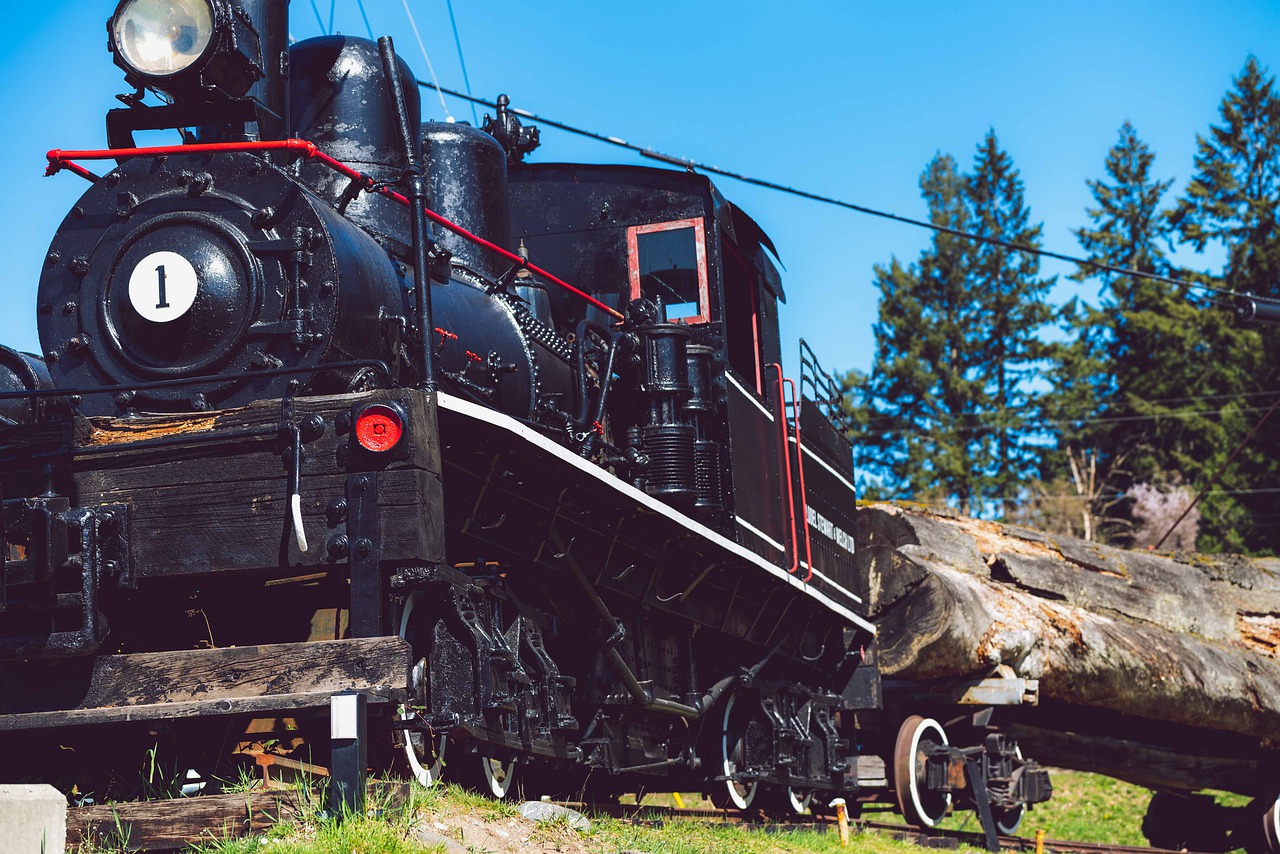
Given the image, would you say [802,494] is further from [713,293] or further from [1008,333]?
[1008,333]

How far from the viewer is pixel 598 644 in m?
6.78

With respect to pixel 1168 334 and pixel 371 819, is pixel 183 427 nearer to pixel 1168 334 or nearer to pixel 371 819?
pixel 371 819

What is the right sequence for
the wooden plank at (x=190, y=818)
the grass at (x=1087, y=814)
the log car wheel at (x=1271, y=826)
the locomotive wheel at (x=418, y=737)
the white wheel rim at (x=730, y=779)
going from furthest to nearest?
the grass at (x=1087, y=814) < the log car wheel at (x=1271, y=826) < the white wheel rim at (x=730, y=779) < the locomotive wheel at (x=418, y=737) < the wooden plank at (x=190, y=818)

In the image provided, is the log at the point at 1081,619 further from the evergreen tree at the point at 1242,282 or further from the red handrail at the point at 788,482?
the evergreen tree at the point at 1242,282

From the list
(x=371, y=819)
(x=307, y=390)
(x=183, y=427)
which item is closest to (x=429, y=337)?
(x=307, y=390)

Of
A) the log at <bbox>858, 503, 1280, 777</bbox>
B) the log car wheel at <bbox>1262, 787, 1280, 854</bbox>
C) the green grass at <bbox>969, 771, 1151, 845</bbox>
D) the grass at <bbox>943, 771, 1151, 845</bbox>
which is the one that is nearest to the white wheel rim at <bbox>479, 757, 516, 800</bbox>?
the log at <bbox>858, 503, 1280, 777</bbox>

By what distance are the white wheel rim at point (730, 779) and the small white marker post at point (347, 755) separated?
4.49 meters

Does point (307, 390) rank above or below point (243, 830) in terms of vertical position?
above

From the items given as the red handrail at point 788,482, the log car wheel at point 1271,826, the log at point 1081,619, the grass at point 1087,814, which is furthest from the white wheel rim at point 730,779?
the grass at point 1087,814

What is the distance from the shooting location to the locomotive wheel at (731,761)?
8773 millimetres

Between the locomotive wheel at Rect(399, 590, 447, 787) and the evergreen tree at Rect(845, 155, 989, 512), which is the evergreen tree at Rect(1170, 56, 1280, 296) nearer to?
the evergreen tree at Rect(845, 155, 989, 512)

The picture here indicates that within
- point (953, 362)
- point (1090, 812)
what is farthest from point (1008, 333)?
point (1090, 812)

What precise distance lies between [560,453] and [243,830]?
1903mm

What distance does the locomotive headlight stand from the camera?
215 inches
